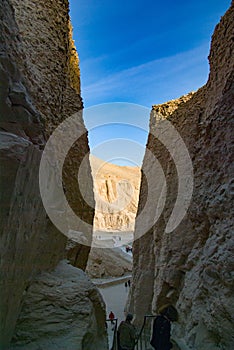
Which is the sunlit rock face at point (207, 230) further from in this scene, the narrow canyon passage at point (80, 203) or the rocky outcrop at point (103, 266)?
the rocky outcrop at point (103, 266)

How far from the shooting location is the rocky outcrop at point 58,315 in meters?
3.26

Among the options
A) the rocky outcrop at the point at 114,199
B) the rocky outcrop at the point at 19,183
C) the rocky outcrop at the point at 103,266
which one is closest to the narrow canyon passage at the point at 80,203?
the rocky outcrop at the point at 19,183

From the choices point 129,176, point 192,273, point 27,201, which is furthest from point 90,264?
point 129,176

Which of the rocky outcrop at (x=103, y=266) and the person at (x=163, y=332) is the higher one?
the person at (x=163, y=332)

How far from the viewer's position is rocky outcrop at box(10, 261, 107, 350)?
10.7 ft

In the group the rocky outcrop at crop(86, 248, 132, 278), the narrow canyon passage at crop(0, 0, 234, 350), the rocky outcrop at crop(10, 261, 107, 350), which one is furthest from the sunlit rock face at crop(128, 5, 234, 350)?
the rocky outcrop at crop(86, 248, 132, 278)

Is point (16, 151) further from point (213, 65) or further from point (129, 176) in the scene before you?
point (129, 176)

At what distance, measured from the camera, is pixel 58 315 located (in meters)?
3.71

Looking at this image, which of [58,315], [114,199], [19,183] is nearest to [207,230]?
[58,315]

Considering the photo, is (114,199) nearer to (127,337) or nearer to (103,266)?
(103,266)

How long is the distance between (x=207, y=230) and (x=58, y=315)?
3.77m

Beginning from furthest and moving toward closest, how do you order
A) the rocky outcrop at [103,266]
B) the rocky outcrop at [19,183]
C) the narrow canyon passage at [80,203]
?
the rocky outcrop at [103,266]
the narrow canyon passage at [80,203]
the rocky outcrop at [19,183]

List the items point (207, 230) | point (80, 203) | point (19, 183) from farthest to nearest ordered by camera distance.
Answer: point (80, 203) → point (207, 230) → point (19, 183)

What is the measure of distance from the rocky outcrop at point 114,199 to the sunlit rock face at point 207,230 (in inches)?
1783
